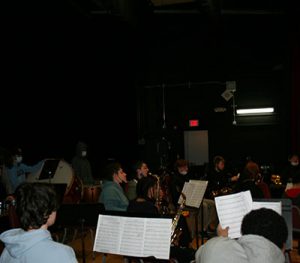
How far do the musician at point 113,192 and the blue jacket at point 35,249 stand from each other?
3.71 metres

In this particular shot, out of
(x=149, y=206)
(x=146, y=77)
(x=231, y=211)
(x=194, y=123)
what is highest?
(x=146, y=77)

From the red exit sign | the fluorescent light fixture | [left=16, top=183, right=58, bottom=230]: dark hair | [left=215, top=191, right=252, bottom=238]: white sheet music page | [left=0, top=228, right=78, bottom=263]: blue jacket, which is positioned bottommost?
[left=215, top=191, right=252, bottom=238]: white sheet music page

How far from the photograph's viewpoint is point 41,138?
8586mm

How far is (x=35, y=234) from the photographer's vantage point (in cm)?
→ 196

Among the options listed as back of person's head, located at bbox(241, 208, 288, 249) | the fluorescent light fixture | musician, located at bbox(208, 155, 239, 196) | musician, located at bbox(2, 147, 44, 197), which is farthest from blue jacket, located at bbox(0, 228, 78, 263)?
the fluorescent light fixture

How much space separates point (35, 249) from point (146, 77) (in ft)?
35.8

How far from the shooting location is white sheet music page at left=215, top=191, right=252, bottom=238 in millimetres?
3500

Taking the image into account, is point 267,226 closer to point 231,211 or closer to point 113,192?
point 231,211

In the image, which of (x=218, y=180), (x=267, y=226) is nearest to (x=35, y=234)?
(x=267, y=226)

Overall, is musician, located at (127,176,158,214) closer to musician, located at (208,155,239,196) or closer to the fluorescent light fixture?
musician, located at (208,155,239,196)

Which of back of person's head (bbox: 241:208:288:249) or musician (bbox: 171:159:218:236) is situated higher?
back of person's head (bbox: 241:208:288:249)

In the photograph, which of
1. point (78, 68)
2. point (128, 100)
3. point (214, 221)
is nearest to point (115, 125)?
point (128, 100)

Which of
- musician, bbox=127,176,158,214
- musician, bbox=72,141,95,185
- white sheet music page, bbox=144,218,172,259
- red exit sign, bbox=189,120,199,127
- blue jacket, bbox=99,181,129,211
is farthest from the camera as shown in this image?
red exit sign, bbox=189,120,199,127

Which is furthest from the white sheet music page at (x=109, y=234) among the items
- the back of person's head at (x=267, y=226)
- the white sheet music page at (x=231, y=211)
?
the back of person's head at (x=267, y=226)
